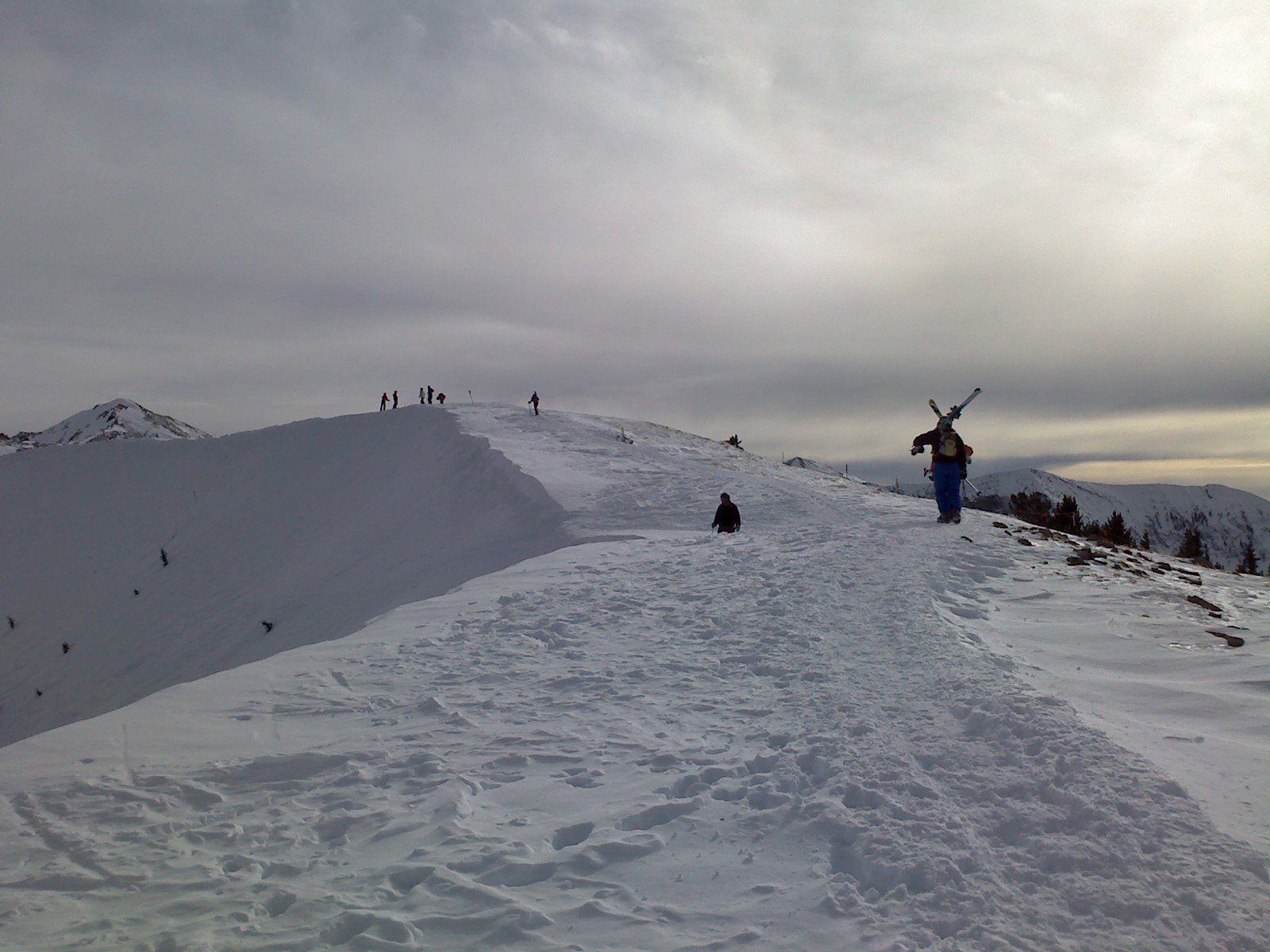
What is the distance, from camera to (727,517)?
15.5 metres

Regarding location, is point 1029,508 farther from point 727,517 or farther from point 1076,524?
point 727,517

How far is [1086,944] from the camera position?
11.9 ft

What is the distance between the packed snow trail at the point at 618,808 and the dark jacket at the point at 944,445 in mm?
7703

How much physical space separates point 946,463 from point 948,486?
0.46m

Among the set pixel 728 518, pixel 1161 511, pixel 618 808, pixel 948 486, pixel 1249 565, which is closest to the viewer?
pixel 618 808

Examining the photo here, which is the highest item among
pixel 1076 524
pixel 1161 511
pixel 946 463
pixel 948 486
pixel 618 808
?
pixel 946 463

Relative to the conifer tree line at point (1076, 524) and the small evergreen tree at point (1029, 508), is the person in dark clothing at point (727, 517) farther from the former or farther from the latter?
the small evergreen tree at point (1029, 508)

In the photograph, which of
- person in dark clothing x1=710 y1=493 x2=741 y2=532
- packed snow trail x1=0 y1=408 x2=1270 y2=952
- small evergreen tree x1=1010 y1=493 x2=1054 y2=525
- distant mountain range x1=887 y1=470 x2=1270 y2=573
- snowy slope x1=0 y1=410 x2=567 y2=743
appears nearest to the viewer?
packed snow trail x1=0 y1=408 x2=1270 y2=952

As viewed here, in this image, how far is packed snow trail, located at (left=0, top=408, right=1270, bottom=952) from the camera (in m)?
3.85

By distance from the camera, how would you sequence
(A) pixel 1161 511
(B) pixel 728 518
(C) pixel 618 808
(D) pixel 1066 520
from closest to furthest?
(C) pixel 618 808, (B) pixel 728 518, (D) pixel 1066 520, (A) pixel 1161 511

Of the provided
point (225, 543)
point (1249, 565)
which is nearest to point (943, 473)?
point (225, 543)

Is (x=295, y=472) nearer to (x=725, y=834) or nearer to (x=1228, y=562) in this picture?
(x=725, y=834)

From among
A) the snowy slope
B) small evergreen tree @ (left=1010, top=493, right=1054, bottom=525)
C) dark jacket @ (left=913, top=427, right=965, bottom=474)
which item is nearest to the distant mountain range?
small evergreen tree @ (left=1010, top=493, right=1054, bottom=525)

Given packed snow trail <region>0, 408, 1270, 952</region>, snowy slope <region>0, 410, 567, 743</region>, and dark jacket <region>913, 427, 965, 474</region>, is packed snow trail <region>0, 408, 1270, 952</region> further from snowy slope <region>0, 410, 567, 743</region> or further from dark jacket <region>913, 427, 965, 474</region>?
snowy slope <region>0, 410, 567, 743</region>
